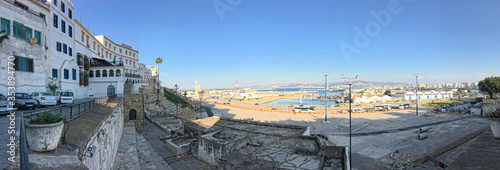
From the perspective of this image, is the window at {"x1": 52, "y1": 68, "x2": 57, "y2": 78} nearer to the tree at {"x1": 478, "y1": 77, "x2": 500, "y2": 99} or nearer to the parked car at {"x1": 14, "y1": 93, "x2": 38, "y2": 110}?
the parked car at {"x1": 14, "y1": 93, "x2": 38, "y2": 110}

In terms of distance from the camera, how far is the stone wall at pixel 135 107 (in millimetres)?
19219

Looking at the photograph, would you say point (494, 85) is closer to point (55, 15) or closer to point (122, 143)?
point (122, 143)

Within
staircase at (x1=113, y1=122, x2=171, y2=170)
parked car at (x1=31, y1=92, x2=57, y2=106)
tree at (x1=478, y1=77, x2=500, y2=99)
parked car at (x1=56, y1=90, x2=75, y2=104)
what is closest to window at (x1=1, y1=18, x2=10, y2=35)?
parked car at (x1=56, y1=90, x2=75, y2=104)

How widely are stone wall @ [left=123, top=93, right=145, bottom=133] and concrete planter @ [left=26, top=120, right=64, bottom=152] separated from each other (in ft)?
56.4

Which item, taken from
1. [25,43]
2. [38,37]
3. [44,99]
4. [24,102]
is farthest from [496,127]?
[38,37]

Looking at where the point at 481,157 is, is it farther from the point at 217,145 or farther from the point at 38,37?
the point at 38,37

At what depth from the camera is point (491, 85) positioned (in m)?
40.7

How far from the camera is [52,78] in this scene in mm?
17953

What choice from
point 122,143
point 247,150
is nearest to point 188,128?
point 122,143

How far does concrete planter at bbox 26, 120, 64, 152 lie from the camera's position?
3666 mm

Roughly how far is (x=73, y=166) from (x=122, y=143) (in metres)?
11.9

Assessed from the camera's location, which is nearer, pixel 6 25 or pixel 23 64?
pixel 6 25

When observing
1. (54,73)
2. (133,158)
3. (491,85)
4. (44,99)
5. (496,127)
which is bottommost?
(133,158)

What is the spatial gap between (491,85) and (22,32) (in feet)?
241
